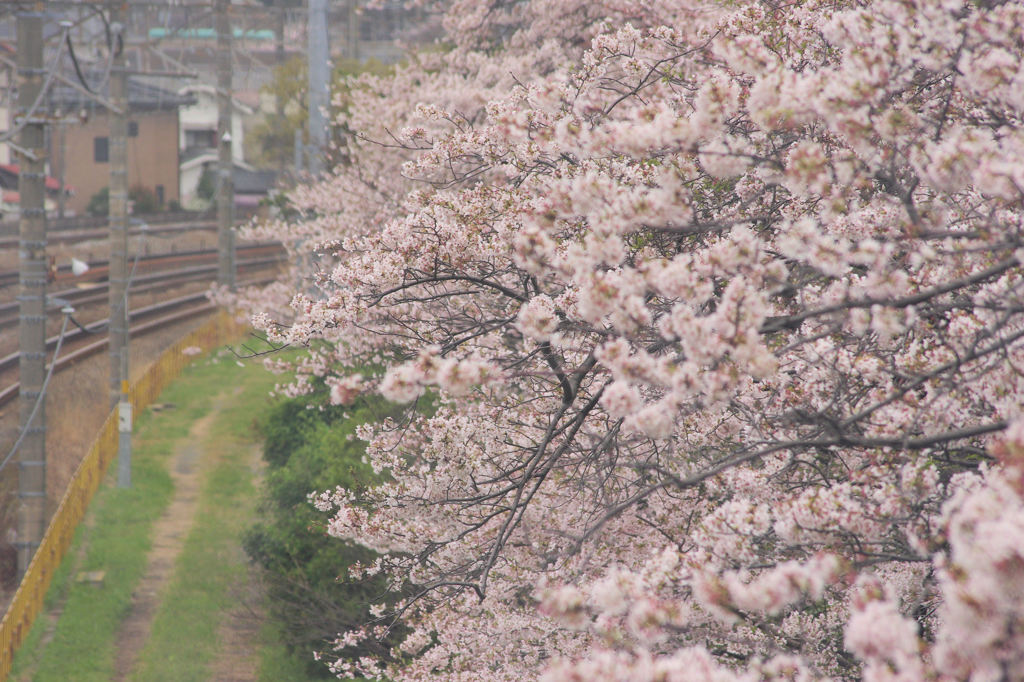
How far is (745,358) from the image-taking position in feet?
13.1

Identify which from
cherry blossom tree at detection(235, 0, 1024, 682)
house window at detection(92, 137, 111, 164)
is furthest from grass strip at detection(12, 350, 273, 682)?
house window at detection(92, 137, 111, 164)

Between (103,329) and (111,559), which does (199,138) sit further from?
(111,559)

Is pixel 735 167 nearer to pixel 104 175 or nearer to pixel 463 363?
pixel 463 363

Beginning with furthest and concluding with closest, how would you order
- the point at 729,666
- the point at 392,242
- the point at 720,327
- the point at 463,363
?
the point at 392,242
the point at 729,666
the point at 463,363
the point at 720,327

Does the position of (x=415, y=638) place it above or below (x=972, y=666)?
below

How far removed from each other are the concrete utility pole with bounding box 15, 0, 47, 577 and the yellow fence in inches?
18.5

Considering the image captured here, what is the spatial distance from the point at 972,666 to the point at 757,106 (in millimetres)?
2560

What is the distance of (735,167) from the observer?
4.80m

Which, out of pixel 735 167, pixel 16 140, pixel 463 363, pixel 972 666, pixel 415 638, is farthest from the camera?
pixel 16 140

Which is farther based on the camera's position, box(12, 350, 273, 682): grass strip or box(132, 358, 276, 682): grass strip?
Result: box(132, 358, 276, 682): grass strip

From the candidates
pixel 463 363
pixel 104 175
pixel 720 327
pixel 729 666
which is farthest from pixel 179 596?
pixel 104 175

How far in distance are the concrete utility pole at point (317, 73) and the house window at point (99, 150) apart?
3991 centimetres

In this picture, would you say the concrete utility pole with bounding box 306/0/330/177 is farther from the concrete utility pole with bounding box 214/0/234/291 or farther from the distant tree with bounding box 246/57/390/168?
the distant tree with bounding box 246/57/390/168

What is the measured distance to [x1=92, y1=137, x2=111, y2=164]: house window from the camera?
59.0 meters
